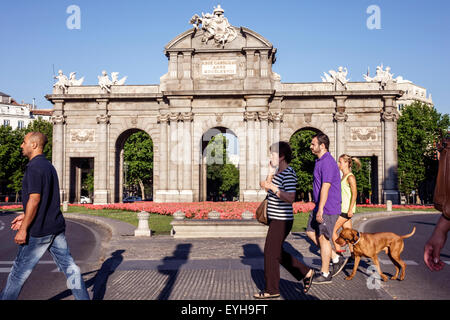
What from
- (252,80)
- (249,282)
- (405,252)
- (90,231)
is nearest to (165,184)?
(252,80)

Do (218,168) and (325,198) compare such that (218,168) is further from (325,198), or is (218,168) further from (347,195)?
(325,198)

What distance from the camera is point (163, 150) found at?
38.5m

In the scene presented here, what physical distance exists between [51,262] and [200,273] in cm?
413

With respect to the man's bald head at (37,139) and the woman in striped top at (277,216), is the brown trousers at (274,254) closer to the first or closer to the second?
the woman in striped top at (277,216)

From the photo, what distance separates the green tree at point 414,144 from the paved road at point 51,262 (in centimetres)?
5063

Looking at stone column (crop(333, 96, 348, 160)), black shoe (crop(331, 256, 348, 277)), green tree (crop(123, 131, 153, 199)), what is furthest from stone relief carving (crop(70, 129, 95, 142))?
black shoe (crop(331, 256, 348, 277))

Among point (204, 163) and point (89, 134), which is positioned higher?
point (89, 134)

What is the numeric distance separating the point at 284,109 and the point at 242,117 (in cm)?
365

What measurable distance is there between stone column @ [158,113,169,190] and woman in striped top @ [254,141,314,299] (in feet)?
102

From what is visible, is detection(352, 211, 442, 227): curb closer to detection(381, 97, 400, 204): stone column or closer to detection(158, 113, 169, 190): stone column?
detection(381, 97, 400, 204): stone column

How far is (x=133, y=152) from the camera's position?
6800 cm

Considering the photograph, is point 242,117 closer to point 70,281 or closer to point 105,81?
Result: point 105,81

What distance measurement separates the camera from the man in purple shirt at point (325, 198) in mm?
8375

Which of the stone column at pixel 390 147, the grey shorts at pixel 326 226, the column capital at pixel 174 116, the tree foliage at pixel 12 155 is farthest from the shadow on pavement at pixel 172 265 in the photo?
the tree foliage at pixel 12 155
